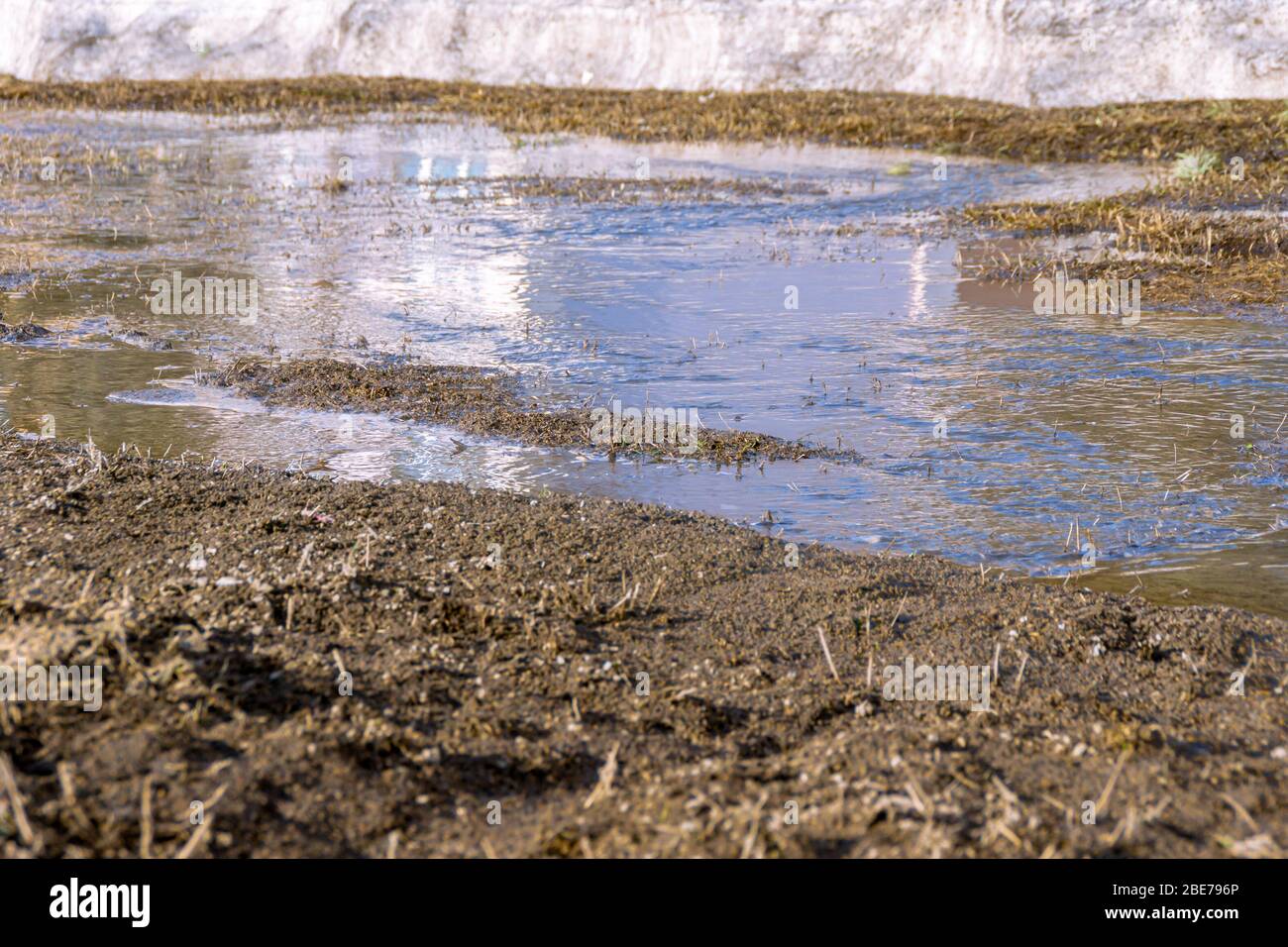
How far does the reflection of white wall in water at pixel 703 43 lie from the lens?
29250 mm

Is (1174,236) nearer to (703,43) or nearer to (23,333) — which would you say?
(23,333)

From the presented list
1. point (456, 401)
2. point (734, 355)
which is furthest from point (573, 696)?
point (734, 355)

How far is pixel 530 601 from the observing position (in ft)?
16.9

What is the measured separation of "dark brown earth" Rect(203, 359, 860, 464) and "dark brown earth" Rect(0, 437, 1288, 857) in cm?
143

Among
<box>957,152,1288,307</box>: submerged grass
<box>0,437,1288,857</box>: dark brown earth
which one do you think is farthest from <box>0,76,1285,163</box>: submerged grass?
<box>0,437,1288,857</box>: dark brown earth

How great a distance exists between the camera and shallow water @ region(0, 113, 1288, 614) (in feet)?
21.8

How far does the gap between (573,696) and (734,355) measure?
18.3 feet

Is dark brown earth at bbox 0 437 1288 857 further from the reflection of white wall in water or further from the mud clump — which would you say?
the reflection of white wall in water

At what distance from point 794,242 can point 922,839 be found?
11367mm

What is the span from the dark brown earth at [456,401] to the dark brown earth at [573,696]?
1.43 meters

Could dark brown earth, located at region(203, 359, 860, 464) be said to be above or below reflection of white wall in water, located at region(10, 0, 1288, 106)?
below

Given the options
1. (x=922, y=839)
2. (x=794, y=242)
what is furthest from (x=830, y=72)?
(x=922, y=839)

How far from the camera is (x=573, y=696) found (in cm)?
438
